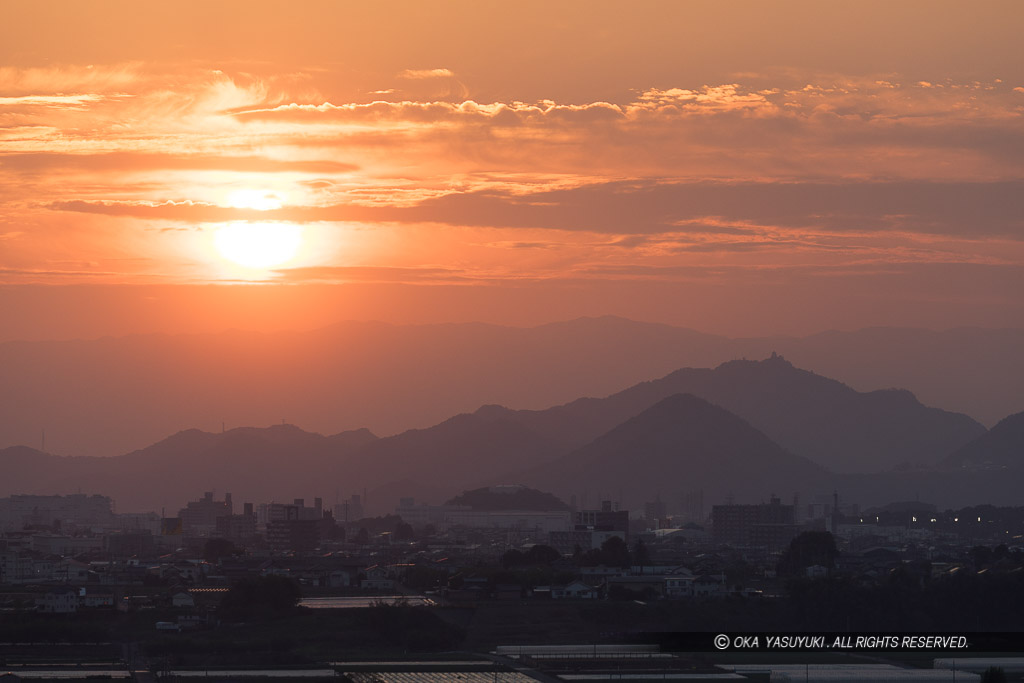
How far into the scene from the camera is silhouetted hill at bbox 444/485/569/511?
164 m

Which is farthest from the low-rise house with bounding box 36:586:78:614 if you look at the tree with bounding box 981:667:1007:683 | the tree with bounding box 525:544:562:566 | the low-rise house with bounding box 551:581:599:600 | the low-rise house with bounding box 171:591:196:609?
the tree with bounding box 981:667:1007:683

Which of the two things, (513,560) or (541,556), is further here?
(541,556)

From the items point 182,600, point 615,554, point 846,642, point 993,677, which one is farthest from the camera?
point 615,554

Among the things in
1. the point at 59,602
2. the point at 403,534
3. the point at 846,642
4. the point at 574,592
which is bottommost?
the point at 846,642

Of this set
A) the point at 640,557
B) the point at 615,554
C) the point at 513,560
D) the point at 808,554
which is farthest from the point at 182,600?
the point at 808,554

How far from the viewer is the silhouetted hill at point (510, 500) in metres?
164

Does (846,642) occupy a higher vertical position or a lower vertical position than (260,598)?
lower

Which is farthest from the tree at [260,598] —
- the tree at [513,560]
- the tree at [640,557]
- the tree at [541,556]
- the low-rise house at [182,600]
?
the tree at [640,557]

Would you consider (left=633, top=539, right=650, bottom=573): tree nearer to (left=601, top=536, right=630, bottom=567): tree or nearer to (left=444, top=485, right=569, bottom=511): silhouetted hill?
(left=601, top=536, right=630, bottom=567): tree

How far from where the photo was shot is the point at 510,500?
167m

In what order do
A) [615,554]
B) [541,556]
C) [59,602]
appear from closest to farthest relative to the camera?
[59,602]
[615,554]
[541,556]

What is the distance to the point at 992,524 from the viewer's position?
116 meters

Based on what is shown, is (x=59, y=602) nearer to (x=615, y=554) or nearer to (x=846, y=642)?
(x=615, y=554)

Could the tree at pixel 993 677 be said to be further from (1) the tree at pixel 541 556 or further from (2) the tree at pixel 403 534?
(2) the tree at pixel 403 534
